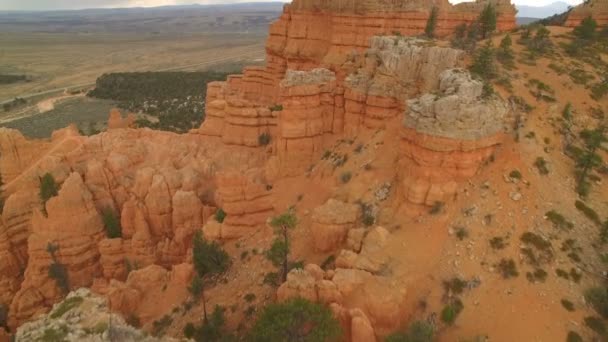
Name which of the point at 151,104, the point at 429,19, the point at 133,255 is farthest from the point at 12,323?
the point at 151,104

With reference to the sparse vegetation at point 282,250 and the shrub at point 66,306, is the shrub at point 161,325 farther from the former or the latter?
the shrub at point 66,306

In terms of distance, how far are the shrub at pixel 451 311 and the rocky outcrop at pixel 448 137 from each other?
6.49 m

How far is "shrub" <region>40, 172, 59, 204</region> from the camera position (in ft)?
130

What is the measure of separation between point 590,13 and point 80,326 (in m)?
54.6

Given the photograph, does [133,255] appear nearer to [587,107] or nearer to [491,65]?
[491,65]

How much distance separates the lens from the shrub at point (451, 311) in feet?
78.4

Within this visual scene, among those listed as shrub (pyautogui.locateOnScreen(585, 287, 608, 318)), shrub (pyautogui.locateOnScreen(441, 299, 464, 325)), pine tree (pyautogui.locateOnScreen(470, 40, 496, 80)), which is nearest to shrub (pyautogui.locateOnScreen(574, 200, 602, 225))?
shrub (pyautogui.locateOnScreen(585, 287, 608, 318))

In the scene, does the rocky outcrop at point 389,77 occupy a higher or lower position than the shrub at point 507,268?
higher

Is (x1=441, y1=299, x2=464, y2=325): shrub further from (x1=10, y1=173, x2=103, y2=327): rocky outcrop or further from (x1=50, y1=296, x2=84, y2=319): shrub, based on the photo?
(x1=10, y1=173, x2=103, y2=327): rocky outcrop

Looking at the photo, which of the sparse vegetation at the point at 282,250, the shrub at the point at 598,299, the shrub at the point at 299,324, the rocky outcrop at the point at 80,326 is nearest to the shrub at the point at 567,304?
the shrub at the point at 598,299

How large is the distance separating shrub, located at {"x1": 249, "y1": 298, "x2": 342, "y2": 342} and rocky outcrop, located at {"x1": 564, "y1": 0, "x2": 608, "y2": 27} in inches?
1701

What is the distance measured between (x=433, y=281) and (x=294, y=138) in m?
17.6

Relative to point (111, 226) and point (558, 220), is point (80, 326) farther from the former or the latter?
point (558, 220)

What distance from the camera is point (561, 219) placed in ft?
88.7
